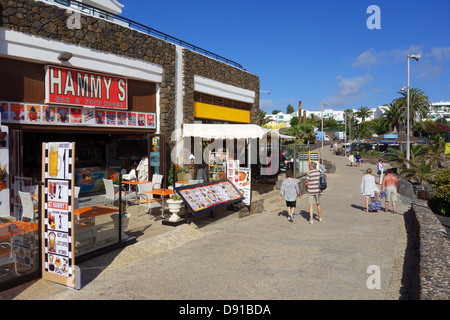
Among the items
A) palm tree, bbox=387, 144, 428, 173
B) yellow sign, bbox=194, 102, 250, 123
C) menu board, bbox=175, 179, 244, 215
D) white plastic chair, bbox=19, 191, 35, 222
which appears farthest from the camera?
palm tree, bbox=387, 144, 428, 173

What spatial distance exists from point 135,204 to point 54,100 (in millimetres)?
4132

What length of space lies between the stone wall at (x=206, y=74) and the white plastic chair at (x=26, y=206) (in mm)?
9555

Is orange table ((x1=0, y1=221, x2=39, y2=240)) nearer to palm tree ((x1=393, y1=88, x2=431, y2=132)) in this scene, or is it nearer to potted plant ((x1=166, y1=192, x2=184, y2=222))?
potted plant ((x1=166, y1=192, x2=184, y2=222))

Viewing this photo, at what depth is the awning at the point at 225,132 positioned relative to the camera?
45.1 feet

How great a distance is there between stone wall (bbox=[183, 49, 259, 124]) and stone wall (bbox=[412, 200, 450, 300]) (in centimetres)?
1008

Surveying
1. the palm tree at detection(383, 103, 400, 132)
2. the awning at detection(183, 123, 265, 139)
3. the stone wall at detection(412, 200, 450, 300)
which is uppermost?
the palm tree at detection(383, 103, 400, 132)

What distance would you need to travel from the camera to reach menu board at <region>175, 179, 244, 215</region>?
927cm

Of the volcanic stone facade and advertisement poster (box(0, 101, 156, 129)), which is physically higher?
the volcanic stone facade

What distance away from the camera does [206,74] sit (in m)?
16.9

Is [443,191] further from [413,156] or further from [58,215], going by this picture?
[58,215]

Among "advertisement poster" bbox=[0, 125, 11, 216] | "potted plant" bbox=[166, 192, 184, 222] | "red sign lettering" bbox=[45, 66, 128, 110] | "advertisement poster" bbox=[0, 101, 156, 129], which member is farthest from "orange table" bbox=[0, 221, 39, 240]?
"red sign lettering" bbox=[45, 66, 128, 110]
